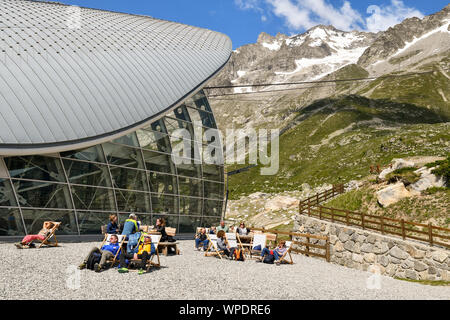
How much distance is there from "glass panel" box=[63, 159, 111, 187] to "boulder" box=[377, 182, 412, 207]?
17259 millimetres

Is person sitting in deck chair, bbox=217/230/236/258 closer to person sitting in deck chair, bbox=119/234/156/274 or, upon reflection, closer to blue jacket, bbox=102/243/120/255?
person sitting in deck chair, bbox=119/234/156/274

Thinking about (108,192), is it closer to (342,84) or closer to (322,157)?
(322,157)

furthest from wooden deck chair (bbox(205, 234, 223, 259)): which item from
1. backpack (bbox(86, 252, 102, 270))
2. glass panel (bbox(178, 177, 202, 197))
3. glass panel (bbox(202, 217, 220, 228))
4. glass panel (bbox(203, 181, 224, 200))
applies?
glass panel (bbox(203, 181, 224, 200))

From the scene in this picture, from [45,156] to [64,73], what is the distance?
3.79 m

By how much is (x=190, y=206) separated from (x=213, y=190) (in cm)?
213

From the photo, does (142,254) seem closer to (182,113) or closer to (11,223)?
(11,223)

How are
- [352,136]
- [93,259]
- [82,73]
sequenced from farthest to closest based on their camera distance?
[352,136] < [82,73] < [93,259]

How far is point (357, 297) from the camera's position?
9359mm

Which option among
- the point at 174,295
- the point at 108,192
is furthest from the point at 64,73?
the point at 174,295

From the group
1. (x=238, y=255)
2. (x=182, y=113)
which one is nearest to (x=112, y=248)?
(x=238, y=255)

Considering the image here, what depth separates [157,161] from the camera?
19.8 meters

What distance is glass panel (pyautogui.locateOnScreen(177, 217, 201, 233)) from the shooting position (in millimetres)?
21328
